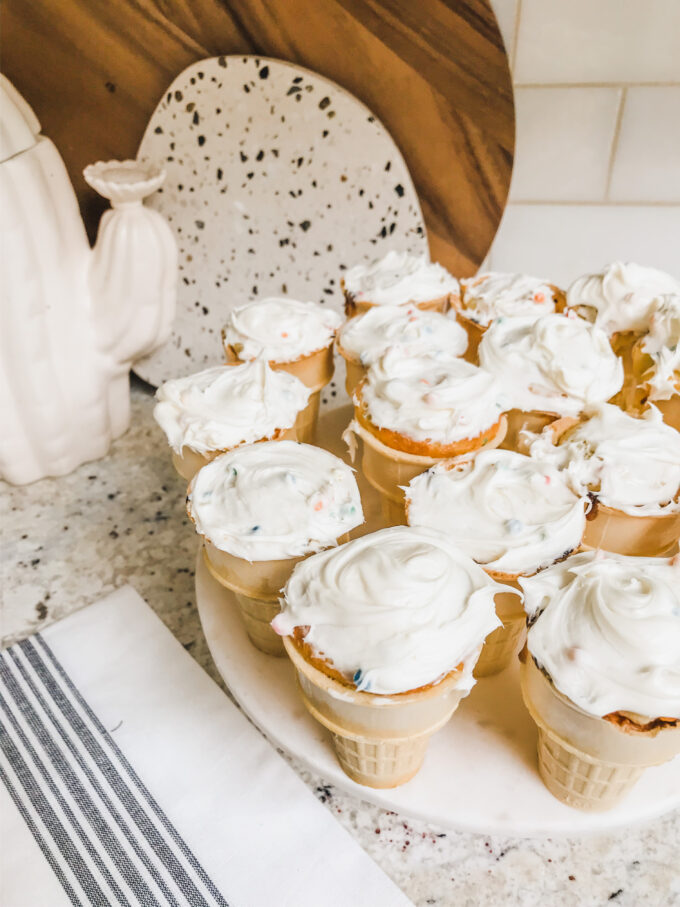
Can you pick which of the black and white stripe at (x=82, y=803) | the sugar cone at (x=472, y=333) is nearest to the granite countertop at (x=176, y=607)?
the black and white stripe at (x=82, y=803)

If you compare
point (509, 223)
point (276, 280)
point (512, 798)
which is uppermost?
point (509, 223)

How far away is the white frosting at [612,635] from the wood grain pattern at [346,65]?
1.16 meters

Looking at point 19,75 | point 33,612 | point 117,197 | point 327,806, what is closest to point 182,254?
point 117,197

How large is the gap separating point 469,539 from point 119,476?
4.29 feet

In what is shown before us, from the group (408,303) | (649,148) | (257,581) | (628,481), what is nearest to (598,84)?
(649,148)

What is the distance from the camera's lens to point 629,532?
3.57 feet

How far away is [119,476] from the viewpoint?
201 centimetres

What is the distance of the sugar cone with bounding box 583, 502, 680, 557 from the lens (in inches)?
41.7

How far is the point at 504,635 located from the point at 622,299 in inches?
30.2

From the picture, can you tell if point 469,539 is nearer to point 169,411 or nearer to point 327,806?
point 327,806

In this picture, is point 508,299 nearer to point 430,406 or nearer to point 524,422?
point 524,422

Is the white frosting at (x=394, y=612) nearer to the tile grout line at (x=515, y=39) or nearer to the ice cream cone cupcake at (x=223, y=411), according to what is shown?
the ice cream cone cupcake at (x=223, y=411)

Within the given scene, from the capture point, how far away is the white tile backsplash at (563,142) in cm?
163

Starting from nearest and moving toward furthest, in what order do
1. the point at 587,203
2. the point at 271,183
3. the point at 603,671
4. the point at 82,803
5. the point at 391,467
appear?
1. the point at 603,671
2. the point at 82,803
3. the point at 391,467
4. the point at 587,203
5. the point at 271,183
